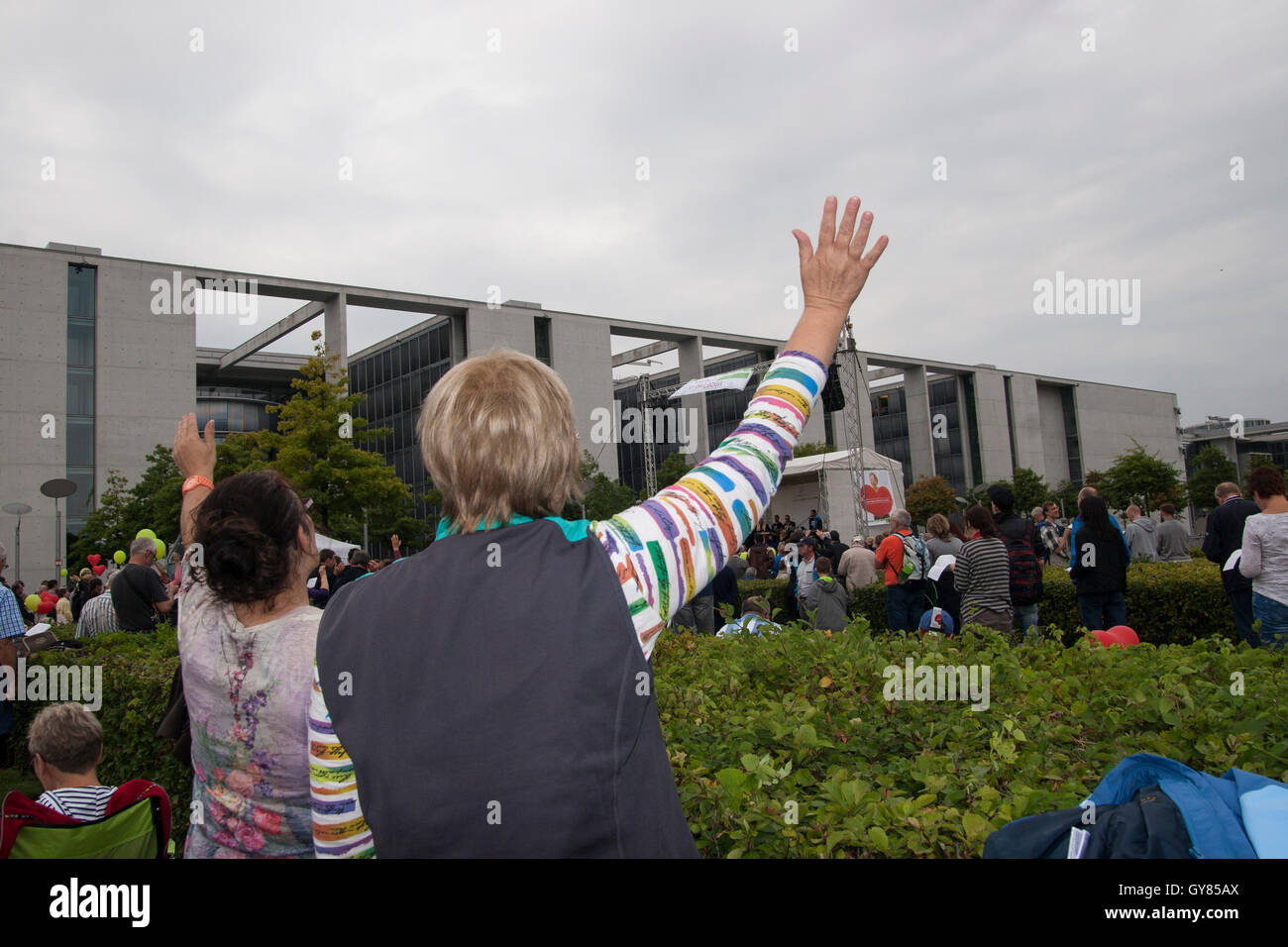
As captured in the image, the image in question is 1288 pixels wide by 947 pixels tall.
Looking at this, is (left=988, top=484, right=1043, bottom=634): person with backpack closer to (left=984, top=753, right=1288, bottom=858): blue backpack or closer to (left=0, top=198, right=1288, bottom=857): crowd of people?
(left=984, top=753, right=1288, bottom=858): blue backpack

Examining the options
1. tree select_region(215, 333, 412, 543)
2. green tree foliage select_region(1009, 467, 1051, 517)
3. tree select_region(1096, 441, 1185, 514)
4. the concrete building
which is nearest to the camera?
tree select_region(215, 333, 412, 543)

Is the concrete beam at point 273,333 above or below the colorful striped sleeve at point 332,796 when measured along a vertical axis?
above

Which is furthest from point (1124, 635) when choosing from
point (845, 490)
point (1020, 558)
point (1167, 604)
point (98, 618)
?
point (845, 490)

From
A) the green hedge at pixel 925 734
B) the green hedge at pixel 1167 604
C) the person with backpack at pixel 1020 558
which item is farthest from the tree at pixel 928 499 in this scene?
the green hedge at pixel 925 734

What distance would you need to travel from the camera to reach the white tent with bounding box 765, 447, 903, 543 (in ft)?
104

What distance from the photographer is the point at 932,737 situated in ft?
9.12

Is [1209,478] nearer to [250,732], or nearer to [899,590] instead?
[899,590]

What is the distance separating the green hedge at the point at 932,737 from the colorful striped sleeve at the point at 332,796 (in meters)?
0.94

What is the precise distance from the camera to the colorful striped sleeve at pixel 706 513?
1.42 metres

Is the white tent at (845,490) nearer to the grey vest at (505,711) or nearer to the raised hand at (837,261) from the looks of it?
the raised hand at (837,261)

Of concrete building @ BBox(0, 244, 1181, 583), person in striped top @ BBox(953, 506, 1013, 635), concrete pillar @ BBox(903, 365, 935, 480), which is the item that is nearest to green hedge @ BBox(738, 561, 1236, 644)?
person in striped top @ BBox(953, 506, 1013, 635)

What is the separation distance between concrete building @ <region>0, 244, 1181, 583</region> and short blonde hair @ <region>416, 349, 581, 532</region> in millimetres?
37640

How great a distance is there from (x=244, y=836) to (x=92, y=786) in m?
1.95
